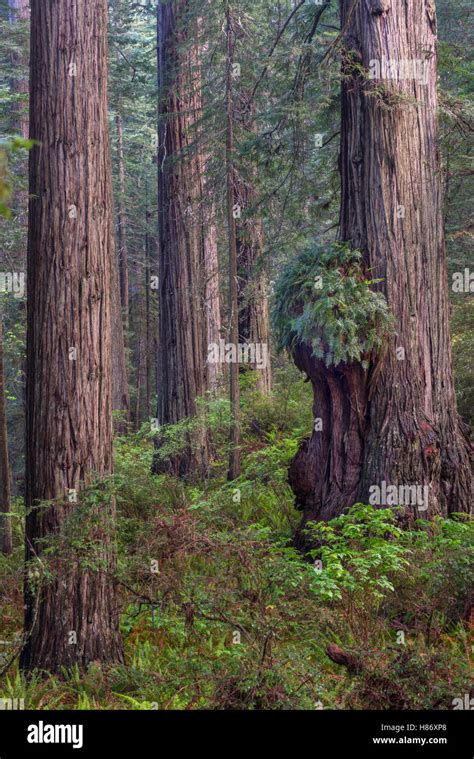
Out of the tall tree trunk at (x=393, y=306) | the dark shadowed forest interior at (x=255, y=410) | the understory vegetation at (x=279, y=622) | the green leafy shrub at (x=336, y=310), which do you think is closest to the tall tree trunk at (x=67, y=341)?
the dark shadowed forest interior at (x=255, y=410)

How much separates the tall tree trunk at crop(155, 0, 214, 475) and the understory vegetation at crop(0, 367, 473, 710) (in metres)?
4.27

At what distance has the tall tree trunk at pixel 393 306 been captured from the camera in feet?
24.7

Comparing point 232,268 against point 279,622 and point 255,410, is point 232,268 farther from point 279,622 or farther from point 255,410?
point 279,622

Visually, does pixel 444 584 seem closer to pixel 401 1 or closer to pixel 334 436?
pixel 334 436

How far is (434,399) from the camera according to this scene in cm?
770

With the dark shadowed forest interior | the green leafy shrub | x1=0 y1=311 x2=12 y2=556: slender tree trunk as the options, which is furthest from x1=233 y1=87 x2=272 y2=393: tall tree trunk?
x1=0 y1=311 x2=12 y2=556: slender tree trunk

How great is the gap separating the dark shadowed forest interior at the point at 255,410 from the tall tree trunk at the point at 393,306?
25mm

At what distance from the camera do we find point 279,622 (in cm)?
525

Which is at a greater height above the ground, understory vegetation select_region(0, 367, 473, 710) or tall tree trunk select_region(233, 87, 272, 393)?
tall tree trunk select_region(233, 87, 272, 393)

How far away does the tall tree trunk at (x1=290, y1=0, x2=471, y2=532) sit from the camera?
24.7 ft

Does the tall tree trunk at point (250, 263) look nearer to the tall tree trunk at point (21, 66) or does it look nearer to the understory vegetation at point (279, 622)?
the understory vegetation at point (279, 622)

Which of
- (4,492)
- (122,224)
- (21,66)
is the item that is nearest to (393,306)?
(4,492)

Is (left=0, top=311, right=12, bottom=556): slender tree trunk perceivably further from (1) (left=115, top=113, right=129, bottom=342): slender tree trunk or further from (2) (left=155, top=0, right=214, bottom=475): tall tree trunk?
(1) (left=115, top=113, right=129, bottom=342): slender tree trunk
